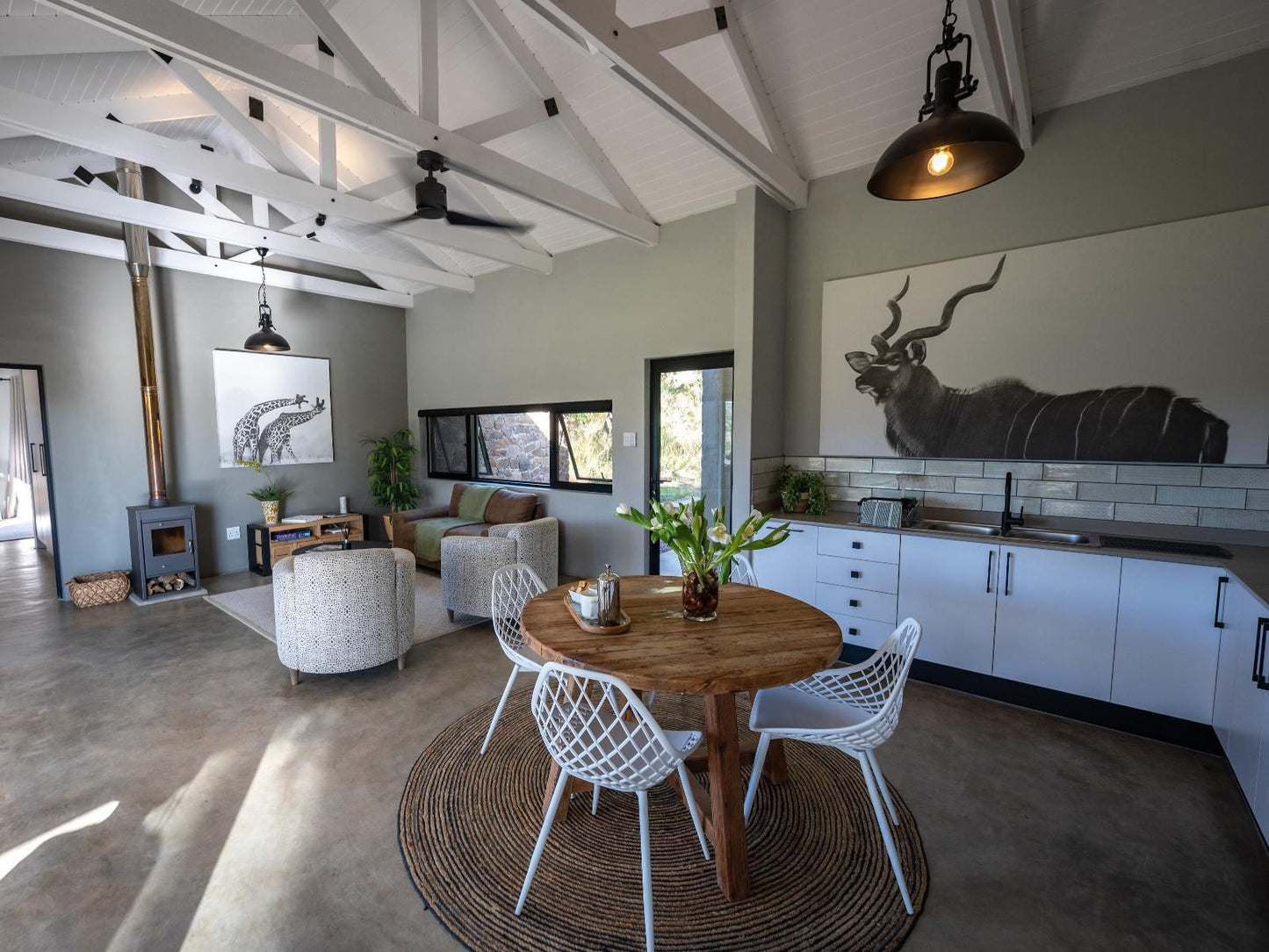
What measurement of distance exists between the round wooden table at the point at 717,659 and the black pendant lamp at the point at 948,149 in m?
1.59

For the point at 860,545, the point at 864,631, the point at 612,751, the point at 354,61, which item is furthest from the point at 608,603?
the point at 354,61


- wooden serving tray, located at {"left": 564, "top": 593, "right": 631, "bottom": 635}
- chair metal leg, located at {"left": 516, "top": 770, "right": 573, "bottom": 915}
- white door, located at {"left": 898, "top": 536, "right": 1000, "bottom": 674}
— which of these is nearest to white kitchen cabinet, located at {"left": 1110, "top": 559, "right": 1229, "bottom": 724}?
white door, located at {"left": 898, "top": 536, "right": 1000, "bottom": 674}

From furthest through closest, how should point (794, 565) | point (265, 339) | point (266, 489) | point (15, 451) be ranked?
point (15, 451)
point (266, 489)
point (265, 339)
point (794, 565)

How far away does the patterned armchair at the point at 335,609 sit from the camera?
3.23 m

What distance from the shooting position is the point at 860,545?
3.48 m

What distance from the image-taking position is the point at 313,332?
662 cm

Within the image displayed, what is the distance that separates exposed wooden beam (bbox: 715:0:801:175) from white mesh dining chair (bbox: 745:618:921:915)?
317 cm

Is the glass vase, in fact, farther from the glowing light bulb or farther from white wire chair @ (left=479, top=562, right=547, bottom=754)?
the glowing light bulb

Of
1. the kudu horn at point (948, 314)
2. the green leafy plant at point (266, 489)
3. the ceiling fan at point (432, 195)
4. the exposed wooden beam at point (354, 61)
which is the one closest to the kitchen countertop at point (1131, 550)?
the kudu horn at point (948, 314)

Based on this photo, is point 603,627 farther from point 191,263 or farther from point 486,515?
point 191,263

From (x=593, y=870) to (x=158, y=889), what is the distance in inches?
57.1

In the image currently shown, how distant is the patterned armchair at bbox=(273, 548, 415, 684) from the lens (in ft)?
10.6

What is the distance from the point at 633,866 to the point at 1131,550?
2.71m

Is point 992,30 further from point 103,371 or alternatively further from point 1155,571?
point 103,371
